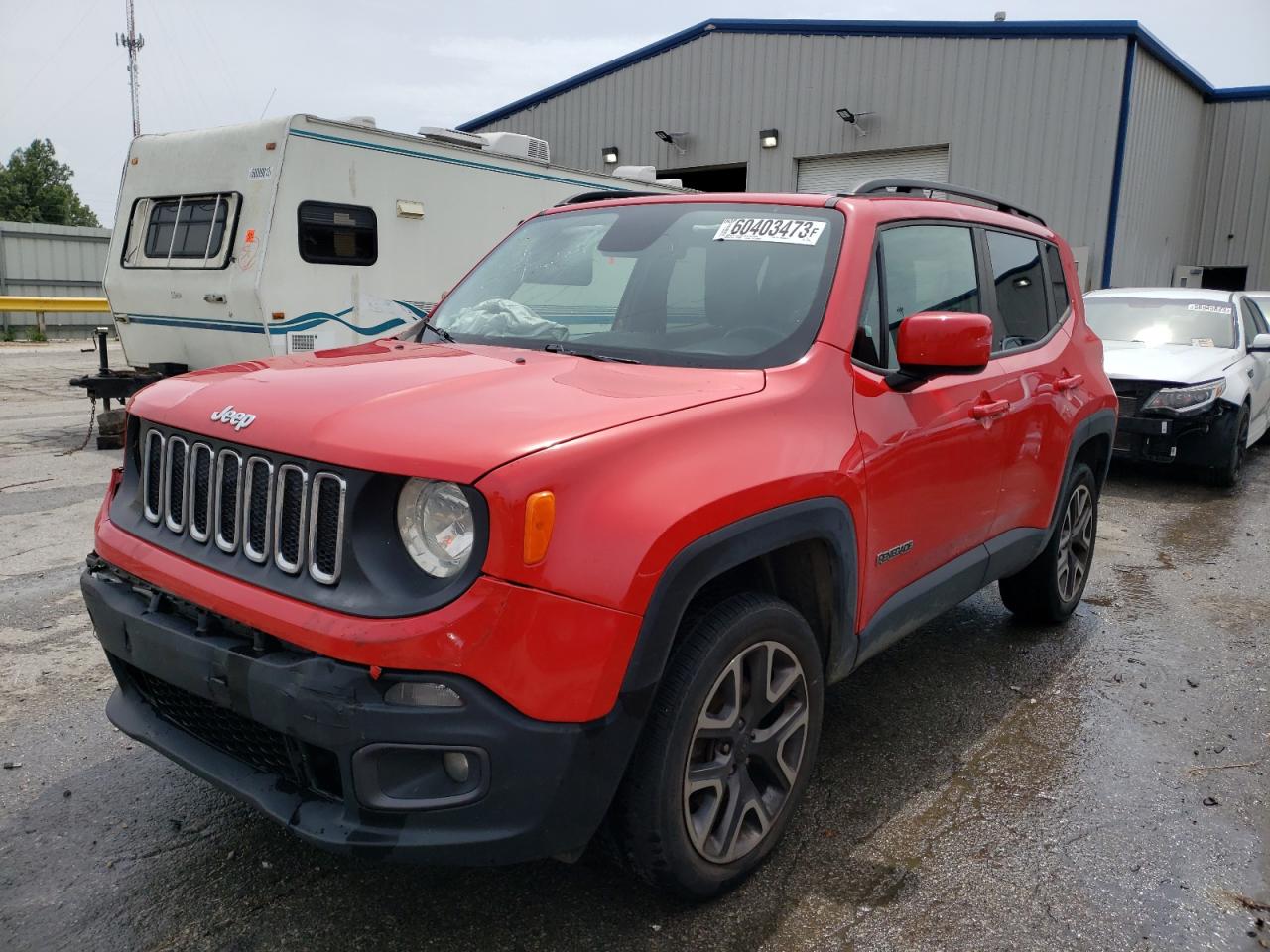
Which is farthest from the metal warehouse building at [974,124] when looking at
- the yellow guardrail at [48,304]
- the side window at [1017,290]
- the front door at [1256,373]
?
the side window at [1017,290]

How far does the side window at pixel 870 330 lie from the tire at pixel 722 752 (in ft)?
2.86

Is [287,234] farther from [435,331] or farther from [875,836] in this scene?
[875,836]

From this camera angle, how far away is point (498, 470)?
2.09 meters

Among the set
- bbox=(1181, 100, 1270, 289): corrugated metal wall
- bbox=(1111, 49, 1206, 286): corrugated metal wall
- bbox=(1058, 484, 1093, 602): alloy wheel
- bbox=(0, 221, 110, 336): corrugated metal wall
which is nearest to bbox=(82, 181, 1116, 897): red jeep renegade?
bbox=(1058, 484, 1093, 602): alloy wheel

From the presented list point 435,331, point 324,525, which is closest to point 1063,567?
point 435,331

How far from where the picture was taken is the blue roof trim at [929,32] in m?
16.2

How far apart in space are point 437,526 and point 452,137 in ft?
31.1

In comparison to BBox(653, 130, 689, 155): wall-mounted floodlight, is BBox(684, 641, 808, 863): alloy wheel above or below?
below

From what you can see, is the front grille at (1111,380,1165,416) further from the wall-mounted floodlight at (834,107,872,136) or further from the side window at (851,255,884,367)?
the wall-mounted floodlight at (834,107,872,136)

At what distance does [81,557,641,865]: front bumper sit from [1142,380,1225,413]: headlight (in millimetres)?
7250

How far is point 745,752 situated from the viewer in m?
2.65

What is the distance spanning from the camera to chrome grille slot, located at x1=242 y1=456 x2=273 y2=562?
2363 mm

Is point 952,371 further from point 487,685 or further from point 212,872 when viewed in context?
point 212,872

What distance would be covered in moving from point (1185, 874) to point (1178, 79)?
65.7ft
